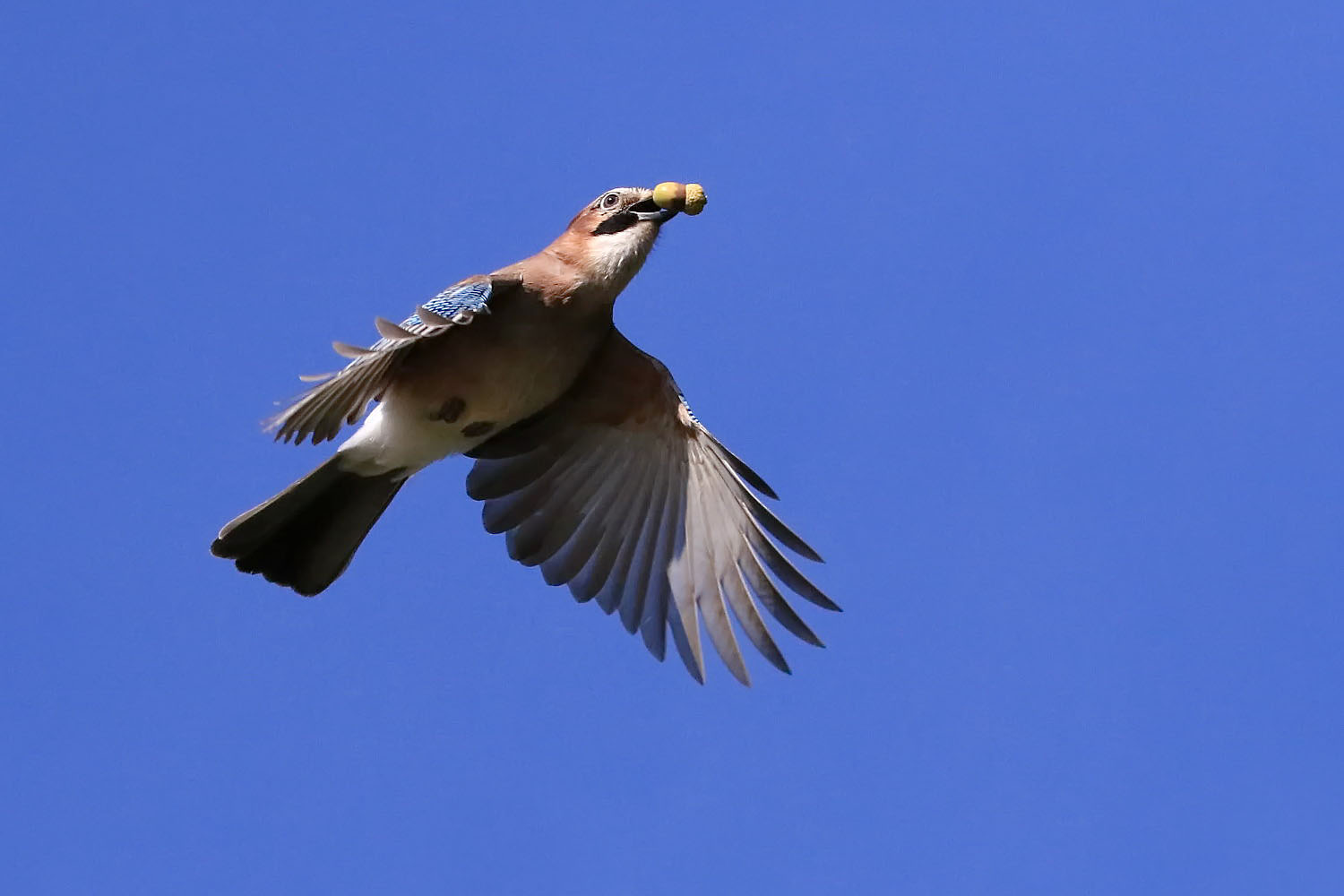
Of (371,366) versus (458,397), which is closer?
(371,366)

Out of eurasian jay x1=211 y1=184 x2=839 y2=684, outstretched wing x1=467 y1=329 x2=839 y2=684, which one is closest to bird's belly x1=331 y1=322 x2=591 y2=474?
eurasian jay x1=211 y1=184 x2=839 y2=684

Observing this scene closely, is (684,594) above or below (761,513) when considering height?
below

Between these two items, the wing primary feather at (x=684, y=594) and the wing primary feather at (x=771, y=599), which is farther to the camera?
the wing primary feather at (x=684, y=594)

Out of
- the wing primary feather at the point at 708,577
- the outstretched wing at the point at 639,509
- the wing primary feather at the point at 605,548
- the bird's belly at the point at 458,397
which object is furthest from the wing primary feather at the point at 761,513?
the bird's belly at the point at 458,397

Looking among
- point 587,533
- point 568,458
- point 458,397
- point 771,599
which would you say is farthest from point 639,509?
point 458,397

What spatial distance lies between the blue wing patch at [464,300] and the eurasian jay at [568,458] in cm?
1

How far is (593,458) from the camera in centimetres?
1091

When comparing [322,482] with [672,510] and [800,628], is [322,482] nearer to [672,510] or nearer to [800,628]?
[672,510]

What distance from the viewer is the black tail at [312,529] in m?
10.1

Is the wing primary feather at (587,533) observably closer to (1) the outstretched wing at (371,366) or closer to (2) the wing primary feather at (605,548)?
(2) the wing primary feather at (605,548)

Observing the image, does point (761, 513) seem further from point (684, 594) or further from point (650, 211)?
point (650, 211)

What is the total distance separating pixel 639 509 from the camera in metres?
10.9

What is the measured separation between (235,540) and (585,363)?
207 centimetres

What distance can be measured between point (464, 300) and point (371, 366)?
28.1 inches
